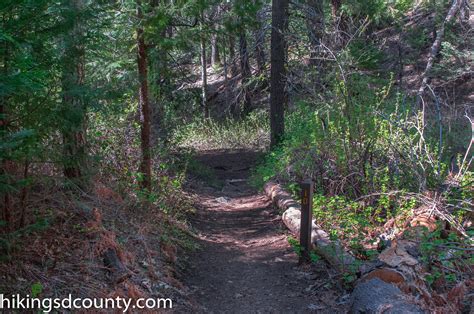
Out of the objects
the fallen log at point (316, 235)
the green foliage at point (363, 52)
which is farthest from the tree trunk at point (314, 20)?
the fallen log at point (316, 235)

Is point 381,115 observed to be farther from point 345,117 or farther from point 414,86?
point 414,86

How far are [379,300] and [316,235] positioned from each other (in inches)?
113

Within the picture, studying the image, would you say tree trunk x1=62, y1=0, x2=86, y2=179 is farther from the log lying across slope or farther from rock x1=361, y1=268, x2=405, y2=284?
rock x1=361, y1=268, x2=405, y2=284

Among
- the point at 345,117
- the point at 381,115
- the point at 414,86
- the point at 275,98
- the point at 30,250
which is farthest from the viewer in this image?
the point at 414,86

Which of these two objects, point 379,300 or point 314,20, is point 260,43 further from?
point 379,300

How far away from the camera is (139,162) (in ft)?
32.4

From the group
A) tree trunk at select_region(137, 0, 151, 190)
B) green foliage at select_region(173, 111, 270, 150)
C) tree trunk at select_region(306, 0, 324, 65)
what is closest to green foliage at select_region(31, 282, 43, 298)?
tree trunk at select_region(137, 0, 151, 190)

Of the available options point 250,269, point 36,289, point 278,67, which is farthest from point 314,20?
point 36,289

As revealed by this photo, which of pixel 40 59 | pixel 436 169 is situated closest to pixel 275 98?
pixel 436 169

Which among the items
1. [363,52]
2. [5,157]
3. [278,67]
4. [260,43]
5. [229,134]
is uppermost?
[260,43]

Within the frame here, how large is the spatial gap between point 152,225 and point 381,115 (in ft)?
15.3

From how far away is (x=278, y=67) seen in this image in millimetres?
16516

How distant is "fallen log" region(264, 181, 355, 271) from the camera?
6.86m

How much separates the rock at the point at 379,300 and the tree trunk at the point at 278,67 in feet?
36.2
